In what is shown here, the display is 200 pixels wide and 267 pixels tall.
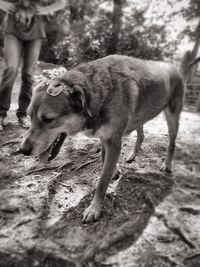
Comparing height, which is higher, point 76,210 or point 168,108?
point 168,108

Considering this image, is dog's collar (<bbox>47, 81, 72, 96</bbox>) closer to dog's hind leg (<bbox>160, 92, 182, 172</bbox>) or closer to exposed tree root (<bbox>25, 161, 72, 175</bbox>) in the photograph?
exposed tree root (<bbox>25, 161, 72, 175</bbox>)

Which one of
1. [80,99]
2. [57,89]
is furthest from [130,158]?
[57,89]

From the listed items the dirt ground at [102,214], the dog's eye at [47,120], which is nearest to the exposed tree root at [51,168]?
the dirt ground at [102,214]

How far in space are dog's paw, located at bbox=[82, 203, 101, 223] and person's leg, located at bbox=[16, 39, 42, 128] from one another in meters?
2.75

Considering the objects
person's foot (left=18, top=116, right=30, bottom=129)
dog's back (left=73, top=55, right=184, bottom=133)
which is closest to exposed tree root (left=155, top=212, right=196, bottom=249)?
dog's back (left=73, top=55, right=184, bottom=133)

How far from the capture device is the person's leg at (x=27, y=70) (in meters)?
5.25

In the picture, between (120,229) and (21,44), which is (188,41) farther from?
(120,229)

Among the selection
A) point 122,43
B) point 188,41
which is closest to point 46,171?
point 122,43

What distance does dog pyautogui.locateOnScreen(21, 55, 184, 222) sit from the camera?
112 inches

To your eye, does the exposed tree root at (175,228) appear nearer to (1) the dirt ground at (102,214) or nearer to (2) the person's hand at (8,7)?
(1) the dirt ground at (102,214)

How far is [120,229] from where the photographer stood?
297 cm

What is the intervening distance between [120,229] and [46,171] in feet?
5.14

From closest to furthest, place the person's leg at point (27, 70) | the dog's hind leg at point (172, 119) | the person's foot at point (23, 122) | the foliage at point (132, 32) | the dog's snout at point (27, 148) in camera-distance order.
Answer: the dog's snout at point (27, 148) → the dog's hind leg at point (172, 119) → the person's leg at point (27, 70) → the person's foot at point (23, 122) → the foliage at point (132, 32)

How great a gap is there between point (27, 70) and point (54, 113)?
2838 mm
